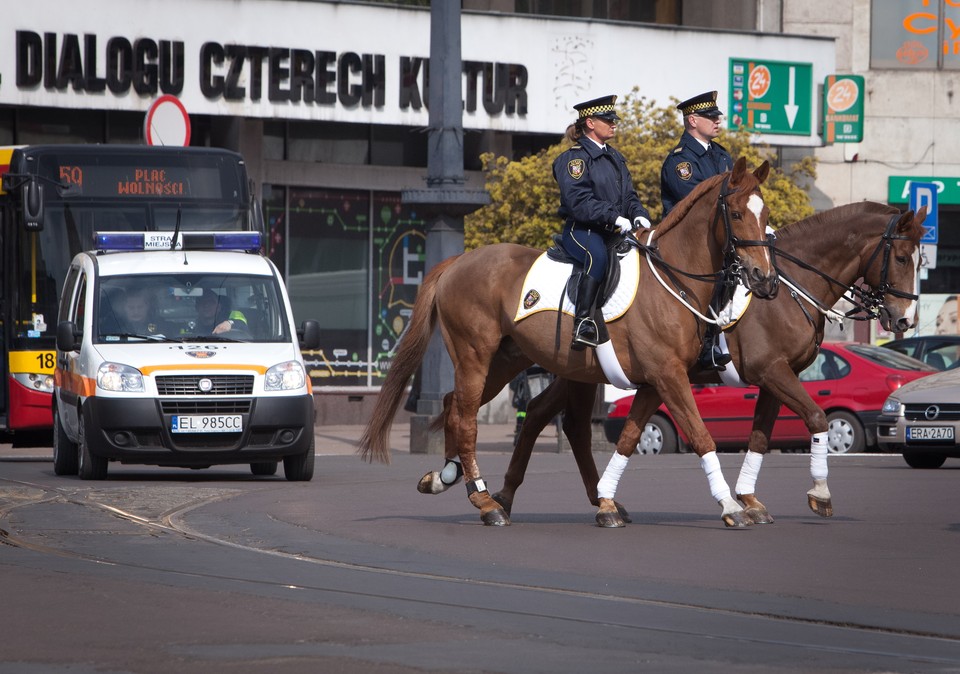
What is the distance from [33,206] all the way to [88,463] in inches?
148

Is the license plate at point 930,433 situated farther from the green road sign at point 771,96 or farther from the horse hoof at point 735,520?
the green road sign at point 771,96

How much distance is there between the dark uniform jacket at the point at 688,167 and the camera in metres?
12.8

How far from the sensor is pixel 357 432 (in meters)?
30.2

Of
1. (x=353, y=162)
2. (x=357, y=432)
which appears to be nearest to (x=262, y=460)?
(x=357, y=432)

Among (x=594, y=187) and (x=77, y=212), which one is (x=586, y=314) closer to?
(x=594, y=187)

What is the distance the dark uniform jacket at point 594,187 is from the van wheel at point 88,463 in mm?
6486

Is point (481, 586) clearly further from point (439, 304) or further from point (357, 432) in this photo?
point (357, 432)

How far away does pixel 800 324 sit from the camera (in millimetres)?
12312

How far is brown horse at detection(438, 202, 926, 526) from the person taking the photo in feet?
39.9

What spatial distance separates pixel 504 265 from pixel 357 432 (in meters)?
18.3

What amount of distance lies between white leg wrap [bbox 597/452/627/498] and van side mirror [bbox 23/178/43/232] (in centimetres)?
950

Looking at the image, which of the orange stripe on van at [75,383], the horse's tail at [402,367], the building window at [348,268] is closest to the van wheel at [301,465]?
the orange stripe on van at [75,383]

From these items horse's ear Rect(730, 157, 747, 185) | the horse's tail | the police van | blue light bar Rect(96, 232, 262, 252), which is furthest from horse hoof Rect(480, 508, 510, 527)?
blue light bar Rect(96, 232, 262, 252)

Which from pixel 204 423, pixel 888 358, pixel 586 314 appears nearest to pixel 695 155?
pixel 586 314
